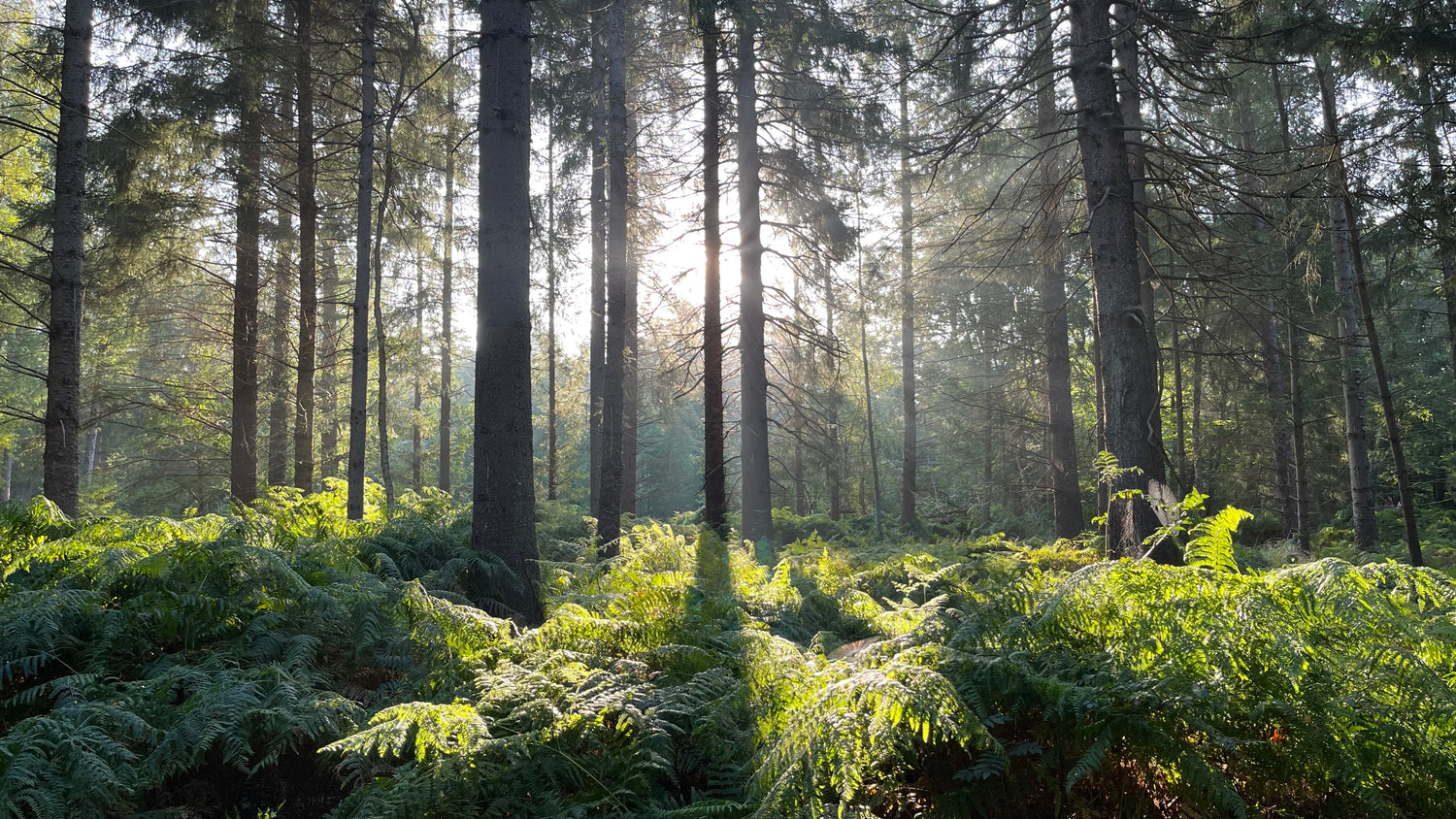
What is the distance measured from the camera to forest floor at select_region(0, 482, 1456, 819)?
89.0 inches

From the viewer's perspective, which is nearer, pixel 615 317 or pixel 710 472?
pixel 615 317

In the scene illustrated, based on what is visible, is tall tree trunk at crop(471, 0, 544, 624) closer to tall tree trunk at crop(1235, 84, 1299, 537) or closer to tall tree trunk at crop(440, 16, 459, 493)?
tall tree trunk at crop(440, 16, 459, 493)

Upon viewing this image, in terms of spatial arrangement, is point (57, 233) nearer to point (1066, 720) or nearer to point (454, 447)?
point (1066, 720)

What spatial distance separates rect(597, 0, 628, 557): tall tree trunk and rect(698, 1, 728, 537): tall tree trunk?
4.85ft

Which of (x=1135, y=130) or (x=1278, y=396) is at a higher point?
(x=1135, y=130)

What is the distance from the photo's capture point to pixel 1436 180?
9.90 meters

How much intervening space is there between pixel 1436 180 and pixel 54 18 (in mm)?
20037

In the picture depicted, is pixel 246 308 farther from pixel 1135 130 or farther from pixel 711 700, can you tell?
pixel 1135 130

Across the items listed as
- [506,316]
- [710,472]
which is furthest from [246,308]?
[506,316]

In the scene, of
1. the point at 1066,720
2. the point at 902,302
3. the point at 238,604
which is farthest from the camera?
the point at 902,302

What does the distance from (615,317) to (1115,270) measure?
19.1 feet

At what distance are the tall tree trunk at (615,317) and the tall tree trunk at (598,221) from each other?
3473mm

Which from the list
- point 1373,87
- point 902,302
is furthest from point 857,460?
point 1373,87

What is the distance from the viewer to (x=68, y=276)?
729 cm
